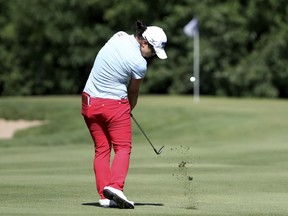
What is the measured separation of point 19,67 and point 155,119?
Answer: 83.1ft

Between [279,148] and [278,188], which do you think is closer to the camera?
[278,188]

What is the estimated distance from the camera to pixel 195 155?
63.1ft

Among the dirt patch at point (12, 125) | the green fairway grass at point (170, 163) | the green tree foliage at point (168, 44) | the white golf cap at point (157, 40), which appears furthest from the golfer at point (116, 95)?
the green tree foliage at point (168, 44)

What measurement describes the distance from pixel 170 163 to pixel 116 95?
7131mm

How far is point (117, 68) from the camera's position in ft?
32.9

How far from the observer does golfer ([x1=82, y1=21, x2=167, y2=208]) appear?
32.7 feet

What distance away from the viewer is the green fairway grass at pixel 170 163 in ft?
33.6

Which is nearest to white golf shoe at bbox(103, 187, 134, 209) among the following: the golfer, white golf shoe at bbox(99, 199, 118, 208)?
the golfer

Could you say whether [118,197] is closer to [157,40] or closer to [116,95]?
[116,95]

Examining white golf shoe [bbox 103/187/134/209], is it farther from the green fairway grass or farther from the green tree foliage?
the green tree foliage

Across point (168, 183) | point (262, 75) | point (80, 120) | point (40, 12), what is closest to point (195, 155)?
point (168, 183)

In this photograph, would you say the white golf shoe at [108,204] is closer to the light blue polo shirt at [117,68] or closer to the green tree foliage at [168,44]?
the light blue polo shirt at [117,68]

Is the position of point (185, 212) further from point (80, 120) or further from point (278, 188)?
point (80, 120)

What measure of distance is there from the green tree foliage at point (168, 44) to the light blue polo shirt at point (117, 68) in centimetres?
3589
